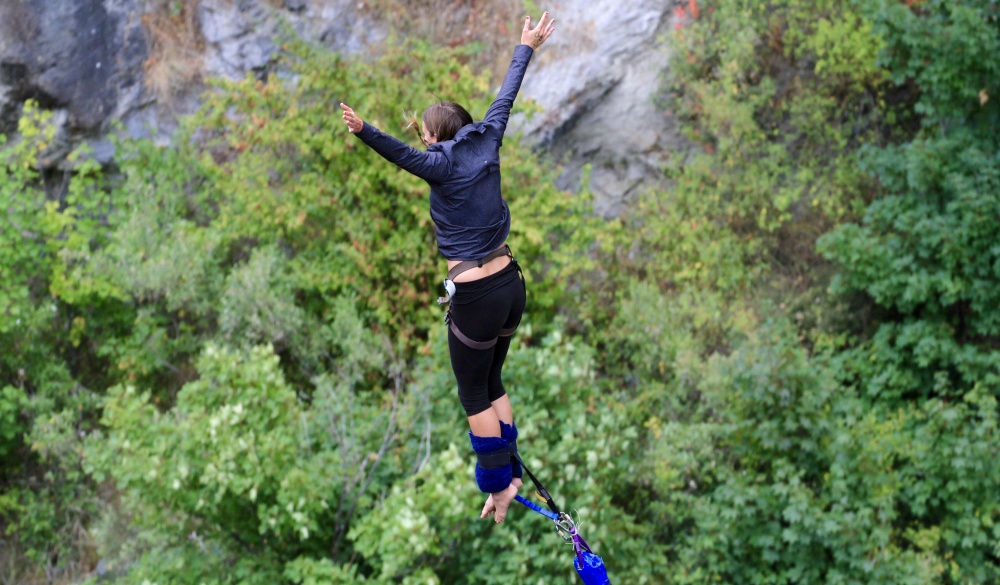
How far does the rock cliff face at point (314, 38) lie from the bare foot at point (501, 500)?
7.69 m

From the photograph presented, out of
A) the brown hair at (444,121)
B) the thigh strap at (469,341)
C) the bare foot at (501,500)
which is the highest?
the brown hair at (444,121)

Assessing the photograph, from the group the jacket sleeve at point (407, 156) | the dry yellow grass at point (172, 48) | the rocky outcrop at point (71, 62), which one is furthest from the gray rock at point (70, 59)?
the jacket sleeve at point (407, 156)

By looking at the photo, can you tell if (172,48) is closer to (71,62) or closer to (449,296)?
(71,62)

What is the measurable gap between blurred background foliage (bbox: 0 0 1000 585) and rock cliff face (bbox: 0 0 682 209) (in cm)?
40

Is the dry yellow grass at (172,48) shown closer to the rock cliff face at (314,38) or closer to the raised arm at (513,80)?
the rock cliff face at (314,38)

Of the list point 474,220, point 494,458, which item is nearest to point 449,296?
point 474,220

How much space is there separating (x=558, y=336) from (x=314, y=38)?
19.3 ft

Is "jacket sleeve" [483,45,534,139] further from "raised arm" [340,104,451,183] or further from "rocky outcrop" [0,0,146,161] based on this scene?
"rocky outcrop" [0,0,146,161]

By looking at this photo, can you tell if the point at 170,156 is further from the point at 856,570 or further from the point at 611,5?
the point at 856,570

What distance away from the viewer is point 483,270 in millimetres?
4055

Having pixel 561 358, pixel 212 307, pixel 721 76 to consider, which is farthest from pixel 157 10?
pixel 561 358

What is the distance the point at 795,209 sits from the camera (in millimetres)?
11453

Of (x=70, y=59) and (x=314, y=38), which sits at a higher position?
(x=314, y=38)

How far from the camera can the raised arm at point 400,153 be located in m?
3.45
